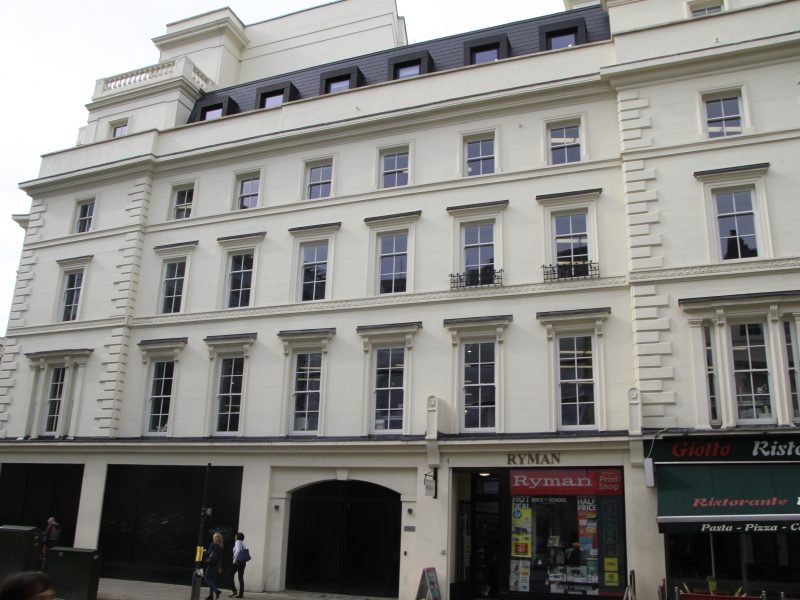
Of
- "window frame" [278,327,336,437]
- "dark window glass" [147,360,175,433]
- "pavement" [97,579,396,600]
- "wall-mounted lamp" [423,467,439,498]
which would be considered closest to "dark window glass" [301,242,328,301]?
"window frame" [278,327,336,437]

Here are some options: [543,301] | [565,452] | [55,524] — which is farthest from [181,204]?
[565,452]

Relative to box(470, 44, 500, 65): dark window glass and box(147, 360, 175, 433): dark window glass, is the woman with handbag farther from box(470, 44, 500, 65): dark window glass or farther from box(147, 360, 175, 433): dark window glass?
box(470, 44, 500, 65): dark window glass

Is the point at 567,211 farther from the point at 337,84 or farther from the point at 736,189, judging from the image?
the point at 337,84

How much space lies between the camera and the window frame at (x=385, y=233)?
70.6ft

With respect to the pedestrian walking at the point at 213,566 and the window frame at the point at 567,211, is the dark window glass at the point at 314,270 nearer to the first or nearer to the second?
the window frame at the point at 567,211

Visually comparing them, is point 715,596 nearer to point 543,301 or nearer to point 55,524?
point 543,301

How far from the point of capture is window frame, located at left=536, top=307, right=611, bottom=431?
18359 millimetres

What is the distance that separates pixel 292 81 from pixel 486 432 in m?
16.0

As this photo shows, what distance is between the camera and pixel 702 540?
54.1 ft

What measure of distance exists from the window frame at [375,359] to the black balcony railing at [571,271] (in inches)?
152

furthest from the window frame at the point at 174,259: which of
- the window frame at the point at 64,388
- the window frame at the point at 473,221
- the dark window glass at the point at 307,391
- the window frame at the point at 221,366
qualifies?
the window frame at the point at 473,221

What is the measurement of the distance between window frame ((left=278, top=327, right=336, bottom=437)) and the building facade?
4.8 inches

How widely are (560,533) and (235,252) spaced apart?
44.4ft

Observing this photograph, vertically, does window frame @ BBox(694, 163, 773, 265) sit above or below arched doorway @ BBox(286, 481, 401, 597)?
above
